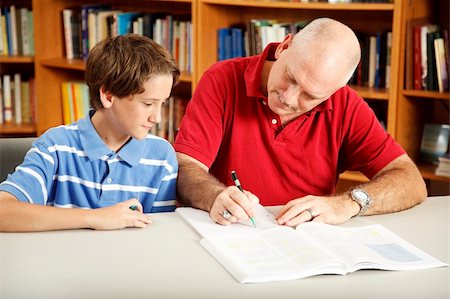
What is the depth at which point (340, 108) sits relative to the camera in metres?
2.16

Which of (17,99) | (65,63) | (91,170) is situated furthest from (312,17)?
(91,170)

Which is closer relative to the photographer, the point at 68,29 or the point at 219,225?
the point at 219,225

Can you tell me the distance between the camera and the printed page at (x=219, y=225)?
1669mm

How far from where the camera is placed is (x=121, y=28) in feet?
13.0

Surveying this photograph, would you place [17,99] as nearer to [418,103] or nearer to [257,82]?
[418,103]

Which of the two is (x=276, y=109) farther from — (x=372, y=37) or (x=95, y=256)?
(x=372, y=37)

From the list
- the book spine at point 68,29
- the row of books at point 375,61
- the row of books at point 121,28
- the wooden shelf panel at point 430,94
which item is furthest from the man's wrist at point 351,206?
the book spine at point 68,29

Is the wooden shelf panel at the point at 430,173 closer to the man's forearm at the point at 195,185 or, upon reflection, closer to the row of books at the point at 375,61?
the row of books at the point at 375,61

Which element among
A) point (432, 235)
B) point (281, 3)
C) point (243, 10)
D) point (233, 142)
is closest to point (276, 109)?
point (233, 142)

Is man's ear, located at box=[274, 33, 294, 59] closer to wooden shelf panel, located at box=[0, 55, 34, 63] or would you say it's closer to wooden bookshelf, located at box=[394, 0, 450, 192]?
wooden bookshelf, located at box=[394, 0, 450, 192]

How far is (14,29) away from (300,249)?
306 cm

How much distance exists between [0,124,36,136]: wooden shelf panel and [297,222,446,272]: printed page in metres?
2.78

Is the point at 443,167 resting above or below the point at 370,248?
below

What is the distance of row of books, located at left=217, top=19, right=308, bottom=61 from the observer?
3562mm
